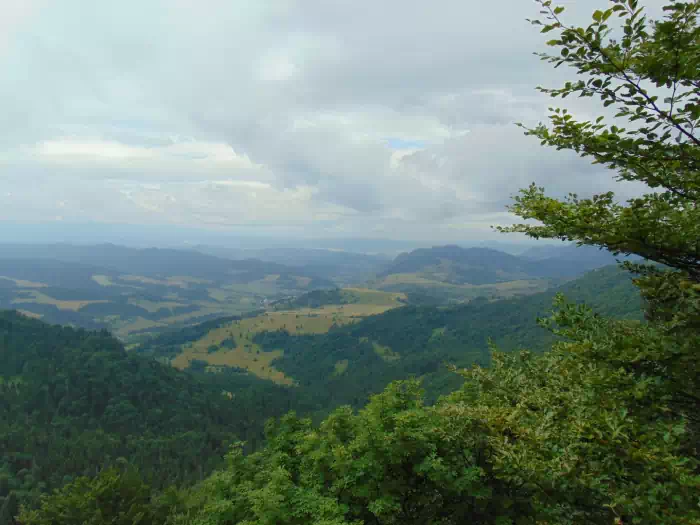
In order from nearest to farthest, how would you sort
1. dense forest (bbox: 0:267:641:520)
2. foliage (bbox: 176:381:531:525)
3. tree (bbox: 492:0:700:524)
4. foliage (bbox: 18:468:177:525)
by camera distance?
1. tree (bbox: 492:0:700:524)
2. foliage (bbox: 176:381:531:525)
3. foliage (bbox: 18:468:177:525)
4. dense forest (bbox: 0:267:641:520)

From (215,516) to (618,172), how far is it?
2626cm

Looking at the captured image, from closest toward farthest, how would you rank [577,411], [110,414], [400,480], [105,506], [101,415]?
[577,411] < [400,480] < [105,506] < [110,414] < [101,415]

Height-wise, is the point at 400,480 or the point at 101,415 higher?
the point at 400,480

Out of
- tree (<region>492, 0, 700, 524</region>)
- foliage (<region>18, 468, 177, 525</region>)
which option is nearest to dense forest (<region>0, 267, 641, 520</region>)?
foliage (<region>18, 468, 177, 525</region>)

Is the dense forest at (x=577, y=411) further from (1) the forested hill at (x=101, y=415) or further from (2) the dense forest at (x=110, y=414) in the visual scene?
(1) the forested hill at (x=101, y=415)

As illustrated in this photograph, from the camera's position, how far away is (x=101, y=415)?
497 ft

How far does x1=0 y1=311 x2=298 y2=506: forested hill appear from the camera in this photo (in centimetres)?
10400

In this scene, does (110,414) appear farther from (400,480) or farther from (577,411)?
(577,411)

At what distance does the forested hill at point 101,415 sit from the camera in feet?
341

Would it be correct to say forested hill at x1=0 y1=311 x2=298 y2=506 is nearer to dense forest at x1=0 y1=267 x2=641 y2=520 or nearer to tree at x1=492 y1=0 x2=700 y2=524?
dense forest at x1=0 y1=267 x2=641 y2=520

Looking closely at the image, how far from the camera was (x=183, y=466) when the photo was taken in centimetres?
11231

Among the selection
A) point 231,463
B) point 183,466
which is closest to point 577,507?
point 231,463

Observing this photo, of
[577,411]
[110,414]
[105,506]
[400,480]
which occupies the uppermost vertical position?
[577,411]

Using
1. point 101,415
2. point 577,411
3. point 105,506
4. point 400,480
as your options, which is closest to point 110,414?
point 101,415
